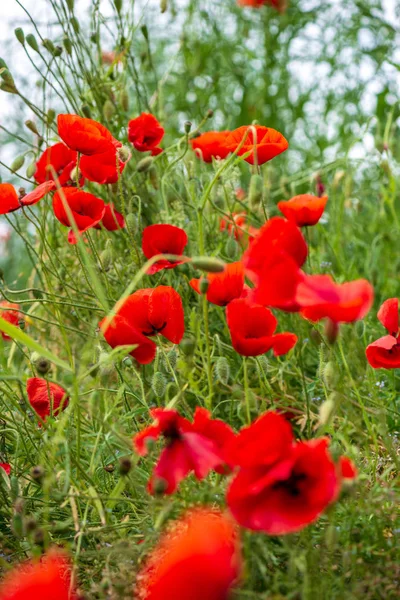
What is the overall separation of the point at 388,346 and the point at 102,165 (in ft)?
1.95

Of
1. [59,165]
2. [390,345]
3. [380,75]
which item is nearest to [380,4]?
[380,75]

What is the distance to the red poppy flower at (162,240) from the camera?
4.50 ft

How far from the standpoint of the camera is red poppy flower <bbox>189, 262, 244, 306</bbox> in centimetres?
114

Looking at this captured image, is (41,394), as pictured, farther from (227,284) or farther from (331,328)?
(331,328)

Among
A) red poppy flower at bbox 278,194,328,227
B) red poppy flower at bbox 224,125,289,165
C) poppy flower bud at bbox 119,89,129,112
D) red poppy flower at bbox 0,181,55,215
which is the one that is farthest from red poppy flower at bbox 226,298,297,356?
poppy flower bud at bbox 119,89,129,112

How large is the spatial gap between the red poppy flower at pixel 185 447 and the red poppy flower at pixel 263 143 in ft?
1.71

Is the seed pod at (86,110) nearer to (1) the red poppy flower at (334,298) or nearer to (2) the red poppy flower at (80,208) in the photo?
(2) the red poppy flower at (80,208)

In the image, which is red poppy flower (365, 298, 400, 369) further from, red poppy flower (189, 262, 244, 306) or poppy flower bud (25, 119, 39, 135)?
poppy flower bud (25, 119, 39, 135)

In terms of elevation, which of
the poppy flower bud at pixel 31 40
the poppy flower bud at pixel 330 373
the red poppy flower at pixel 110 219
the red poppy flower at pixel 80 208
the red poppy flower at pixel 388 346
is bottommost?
the red poppy flower at pixel 388 346

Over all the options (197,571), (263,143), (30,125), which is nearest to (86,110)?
(30,125)

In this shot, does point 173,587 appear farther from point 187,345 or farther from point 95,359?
point 95,359

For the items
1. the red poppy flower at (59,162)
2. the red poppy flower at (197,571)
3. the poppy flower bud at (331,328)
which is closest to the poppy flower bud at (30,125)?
the red poppy flower at (59,162)

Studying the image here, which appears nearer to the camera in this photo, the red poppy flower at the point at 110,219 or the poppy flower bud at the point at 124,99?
the red poppy flower at the point at 110,219

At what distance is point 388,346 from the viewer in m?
1.18
